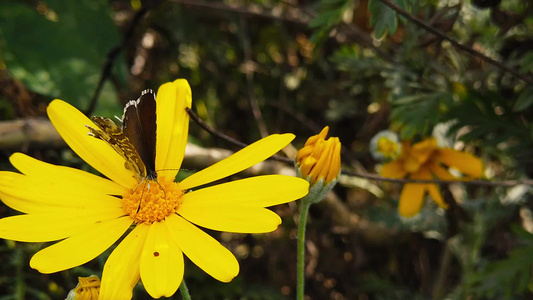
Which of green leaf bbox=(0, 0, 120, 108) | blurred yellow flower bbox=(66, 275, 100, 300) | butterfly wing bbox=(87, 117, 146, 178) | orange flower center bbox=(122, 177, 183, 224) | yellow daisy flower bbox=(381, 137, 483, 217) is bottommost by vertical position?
blurred yellow flower bbox=(66, 275, 100, 300)

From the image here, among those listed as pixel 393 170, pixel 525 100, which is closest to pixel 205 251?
pixel 393 170

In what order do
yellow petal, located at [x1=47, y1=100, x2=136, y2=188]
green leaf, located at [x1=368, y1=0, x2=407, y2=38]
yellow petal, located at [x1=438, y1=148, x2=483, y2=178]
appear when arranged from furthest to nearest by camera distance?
1. yellow petal, located at [x1=438, y1=148, x2=483, y2=178]
2. green leaf, located at [x1=368, y1=0, x2=407, y2=38]
3. yellow petal, located at [x1=47, y1=100, x2=136, y2=188]

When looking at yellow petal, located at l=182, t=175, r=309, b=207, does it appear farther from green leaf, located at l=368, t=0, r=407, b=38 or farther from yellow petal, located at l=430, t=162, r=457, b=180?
yellow petal, located at l=430, t=162, r=457, b=180

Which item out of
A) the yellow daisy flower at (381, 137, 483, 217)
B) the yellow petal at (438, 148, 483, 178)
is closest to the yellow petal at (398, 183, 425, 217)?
the yellow daisy flower at (381, 137, 483, 217)

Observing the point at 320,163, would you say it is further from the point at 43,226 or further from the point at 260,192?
the point at 43,226

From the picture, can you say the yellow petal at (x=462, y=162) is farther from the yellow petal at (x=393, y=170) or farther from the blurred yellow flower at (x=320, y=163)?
the blurred yellow flower at (x=320, y=163)

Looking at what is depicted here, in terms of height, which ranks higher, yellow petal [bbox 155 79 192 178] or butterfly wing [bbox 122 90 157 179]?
yellow petal [bbox 155 79 192 178]

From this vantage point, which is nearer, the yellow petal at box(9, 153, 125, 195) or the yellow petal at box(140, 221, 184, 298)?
the yellow petal at box(140, 221, 184, 298)

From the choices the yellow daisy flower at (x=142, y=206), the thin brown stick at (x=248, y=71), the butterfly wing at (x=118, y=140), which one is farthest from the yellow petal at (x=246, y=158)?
the thin brown stick at (x=248, y=71)
